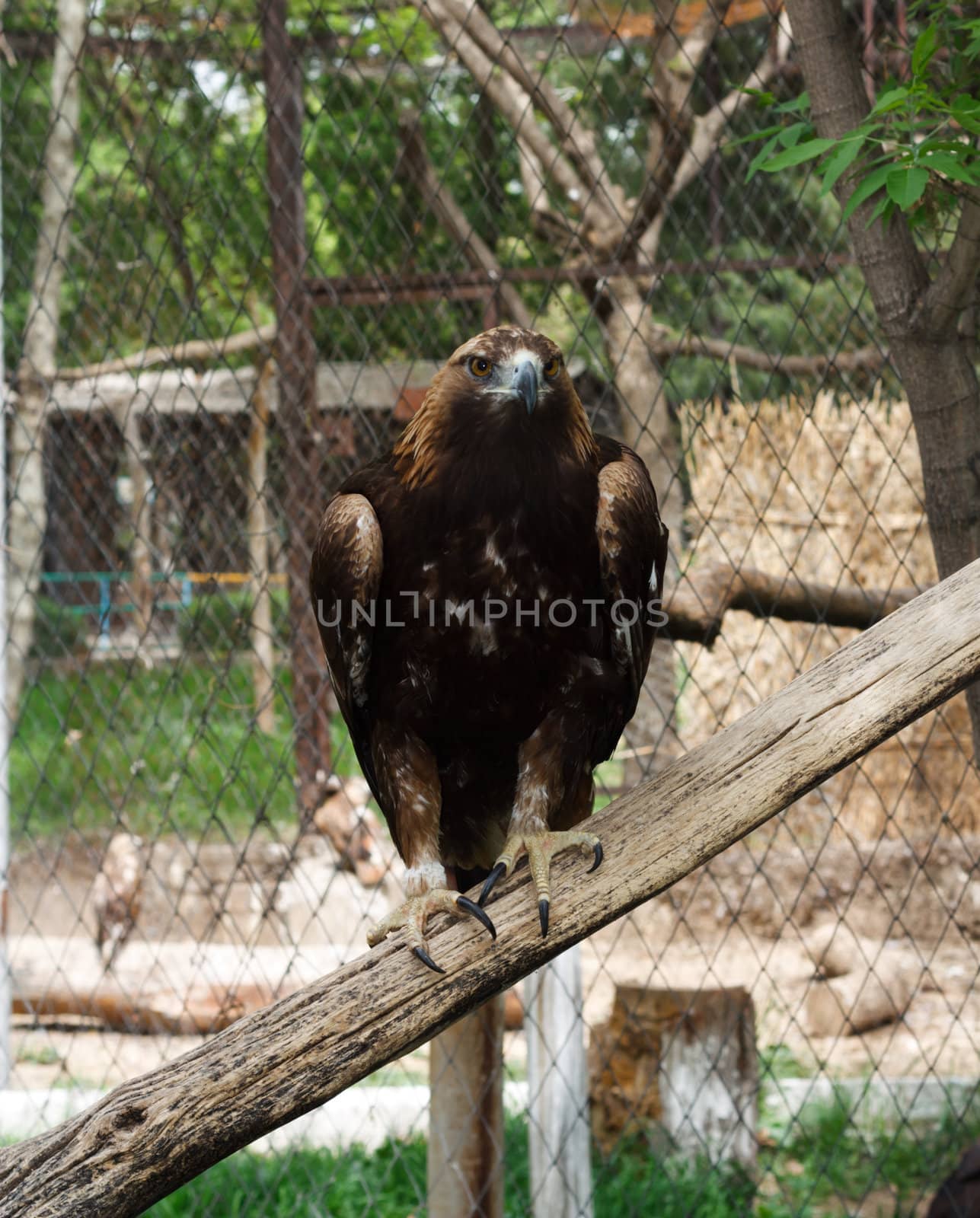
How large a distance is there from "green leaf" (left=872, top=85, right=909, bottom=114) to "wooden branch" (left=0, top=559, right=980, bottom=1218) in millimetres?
744

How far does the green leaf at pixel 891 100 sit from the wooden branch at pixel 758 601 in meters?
1.28

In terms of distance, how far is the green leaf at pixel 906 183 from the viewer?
1.79m

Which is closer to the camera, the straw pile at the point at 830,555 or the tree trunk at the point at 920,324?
the tree trunk at the point at 920,324

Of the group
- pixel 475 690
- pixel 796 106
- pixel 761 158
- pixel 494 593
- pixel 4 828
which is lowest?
pixel 475 690

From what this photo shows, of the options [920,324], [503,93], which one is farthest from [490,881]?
[503,93]

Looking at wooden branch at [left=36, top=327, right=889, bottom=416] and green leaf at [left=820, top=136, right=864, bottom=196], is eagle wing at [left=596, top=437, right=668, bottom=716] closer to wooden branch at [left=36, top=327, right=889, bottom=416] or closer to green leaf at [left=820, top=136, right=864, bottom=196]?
green leaf at [left=820, top=136, right=864, bottom=196]

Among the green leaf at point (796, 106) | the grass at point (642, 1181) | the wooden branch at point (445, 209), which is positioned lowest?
the grass at point (642, 1181)

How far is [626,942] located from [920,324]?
4.11 metres

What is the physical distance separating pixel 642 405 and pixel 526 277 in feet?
3.90

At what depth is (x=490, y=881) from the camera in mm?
1908

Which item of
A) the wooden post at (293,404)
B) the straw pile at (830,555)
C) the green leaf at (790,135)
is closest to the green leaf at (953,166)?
the green leaf at (790,135)

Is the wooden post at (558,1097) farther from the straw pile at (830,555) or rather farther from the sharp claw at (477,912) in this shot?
the straw pile at (830,555)

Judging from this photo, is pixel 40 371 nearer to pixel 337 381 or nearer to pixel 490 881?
pixel 337 381

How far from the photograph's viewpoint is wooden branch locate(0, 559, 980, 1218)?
1.65 metres
